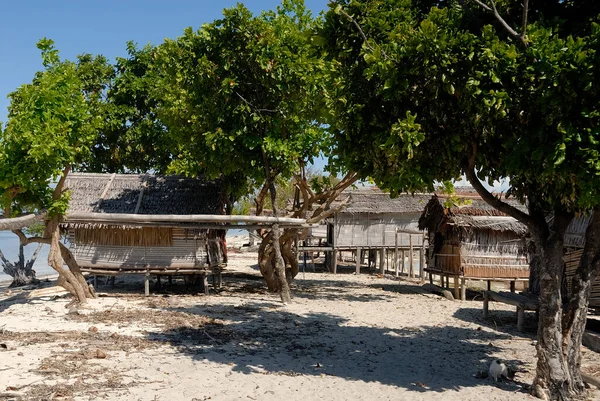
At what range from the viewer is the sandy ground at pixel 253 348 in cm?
848

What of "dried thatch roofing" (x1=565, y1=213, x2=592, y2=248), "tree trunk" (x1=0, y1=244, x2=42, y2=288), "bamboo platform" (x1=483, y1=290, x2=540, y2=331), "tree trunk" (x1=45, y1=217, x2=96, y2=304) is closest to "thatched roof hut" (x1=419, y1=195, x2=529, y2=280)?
"bamboo platform" (x1=483, y1=290, x2=540, y2=331)

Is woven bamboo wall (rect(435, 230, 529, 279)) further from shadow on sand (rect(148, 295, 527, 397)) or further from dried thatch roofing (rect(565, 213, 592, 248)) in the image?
shadow on sand (rect(148, 295, 527, 397))

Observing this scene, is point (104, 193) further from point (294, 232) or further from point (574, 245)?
point (574, 245)

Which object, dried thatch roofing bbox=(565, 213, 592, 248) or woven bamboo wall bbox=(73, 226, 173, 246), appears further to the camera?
woven bamboo wall bbox=(73, 226, 173, 246)

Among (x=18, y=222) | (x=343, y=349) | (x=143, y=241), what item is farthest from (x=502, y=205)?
(x=143, y=241)

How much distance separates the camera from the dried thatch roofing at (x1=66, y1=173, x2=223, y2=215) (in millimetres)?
18016

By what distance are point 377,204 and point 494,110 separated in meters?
21.2

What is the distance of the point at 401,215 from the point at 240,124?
48.9 feet

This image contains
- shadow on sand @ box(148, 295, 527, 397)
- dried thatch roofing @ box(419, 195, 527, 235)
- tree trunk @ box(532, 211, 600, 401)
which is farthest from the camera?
dried thatch roofing @ box(419, 195, 527, 235)

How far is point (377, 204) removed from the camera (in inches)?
1120

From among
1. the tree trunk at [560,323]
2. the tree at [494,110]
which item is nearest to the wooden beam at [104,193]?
the tree at [494,110]

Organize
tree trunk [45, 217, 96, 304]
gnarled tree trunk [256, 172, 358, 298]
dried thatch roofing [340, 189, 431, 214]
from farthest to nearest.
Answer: dried thatch roofing [340, 189, 431, 214]
gnarled tree trunk [256, 172, 358, 298]
tree trunk [45, 217, 96, 304]

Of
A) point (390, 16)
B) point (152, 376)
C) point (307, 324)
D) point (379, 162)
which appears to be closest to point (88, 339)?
point (152, 376)

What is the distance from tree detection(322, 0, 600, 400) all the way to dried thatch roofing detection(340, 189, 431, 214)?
736 inches
